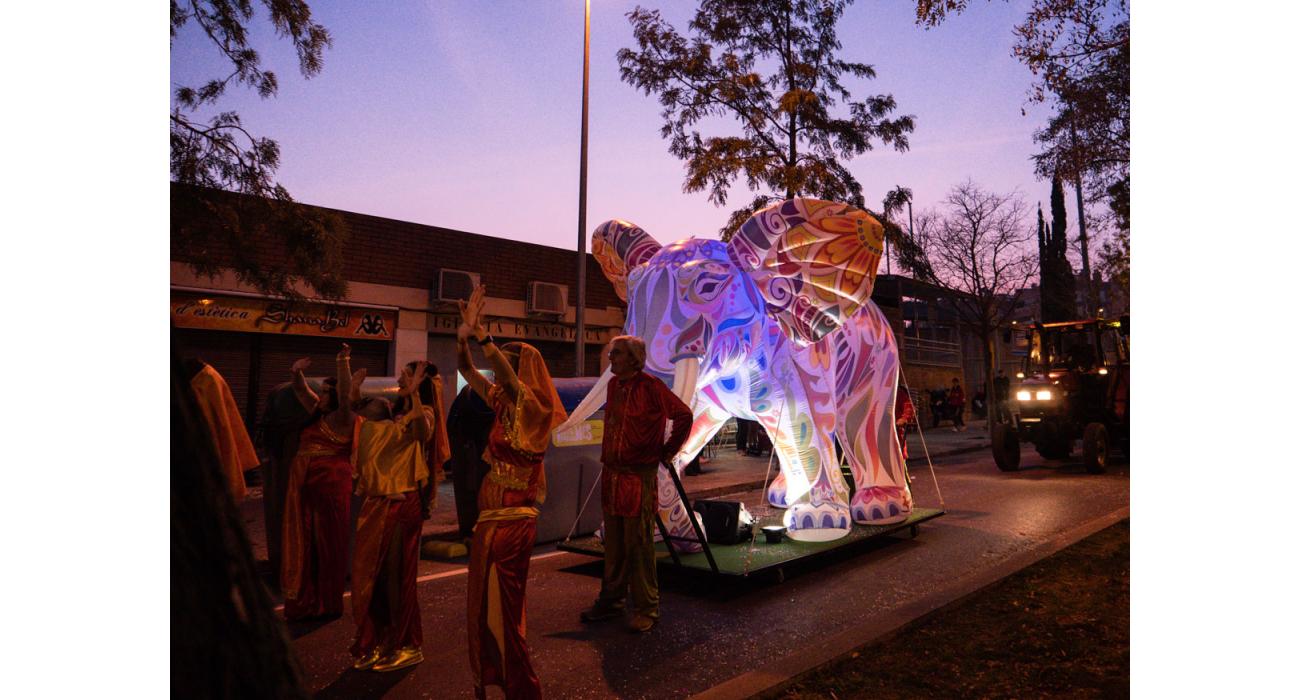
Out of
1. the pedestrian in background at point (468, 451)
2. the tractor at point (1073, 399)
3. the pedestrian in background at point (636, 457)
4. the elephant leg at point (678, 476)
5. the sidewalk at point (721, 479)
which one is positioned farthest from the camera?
the tractor at point (1073, 399)

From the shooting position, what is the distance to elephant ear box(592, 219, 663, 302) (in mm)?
6676

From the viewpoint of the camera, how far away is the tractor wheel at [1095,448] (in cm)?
1189

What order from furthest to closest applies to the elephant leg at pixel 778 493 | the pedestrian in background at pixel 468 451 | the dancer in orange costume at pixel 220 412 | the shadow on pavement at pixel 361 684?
1. the pedestrian in background at pixel 468 451
2. the elephant leg at pixel 778 493
3. the dancer in orange costume at pixel 220 412
4. the shadow on pavement at pixel 361 684

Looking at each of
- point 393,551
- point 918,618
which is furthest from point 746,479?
point 393,551

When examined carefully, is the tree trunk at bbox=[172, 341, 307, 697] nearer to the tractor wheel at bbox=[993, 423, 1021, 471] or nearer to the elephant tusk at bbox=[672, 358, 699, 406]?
the elephant tusk at bbox=[672, 358, 699, 406]

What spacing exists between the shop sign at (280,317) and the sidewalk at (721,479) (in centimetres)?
359

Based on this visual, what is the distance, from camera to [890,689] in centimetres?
337

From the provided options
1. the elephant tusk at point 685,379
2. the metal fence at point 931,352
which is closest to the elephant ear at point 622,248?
the elephant tusk at point 685,379

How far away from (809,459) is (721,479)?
19.1ft

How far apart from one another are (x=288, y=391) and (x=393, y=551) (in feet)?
7.55

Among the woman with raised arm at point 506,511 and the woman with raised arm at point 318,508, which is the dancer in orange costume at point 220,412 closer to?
the woman with raised arm at point 318,508

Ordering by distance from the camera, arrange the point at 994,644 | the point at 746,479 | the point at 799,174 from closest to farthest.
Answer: the point at 994,644
the point at 746,479
the point at 799,174

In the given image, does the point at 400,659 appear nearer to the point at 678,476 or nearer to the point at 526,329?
the point at 678,476

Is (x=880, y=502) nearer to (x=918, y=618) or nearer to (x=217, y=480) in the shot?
(x=918, y=618)
